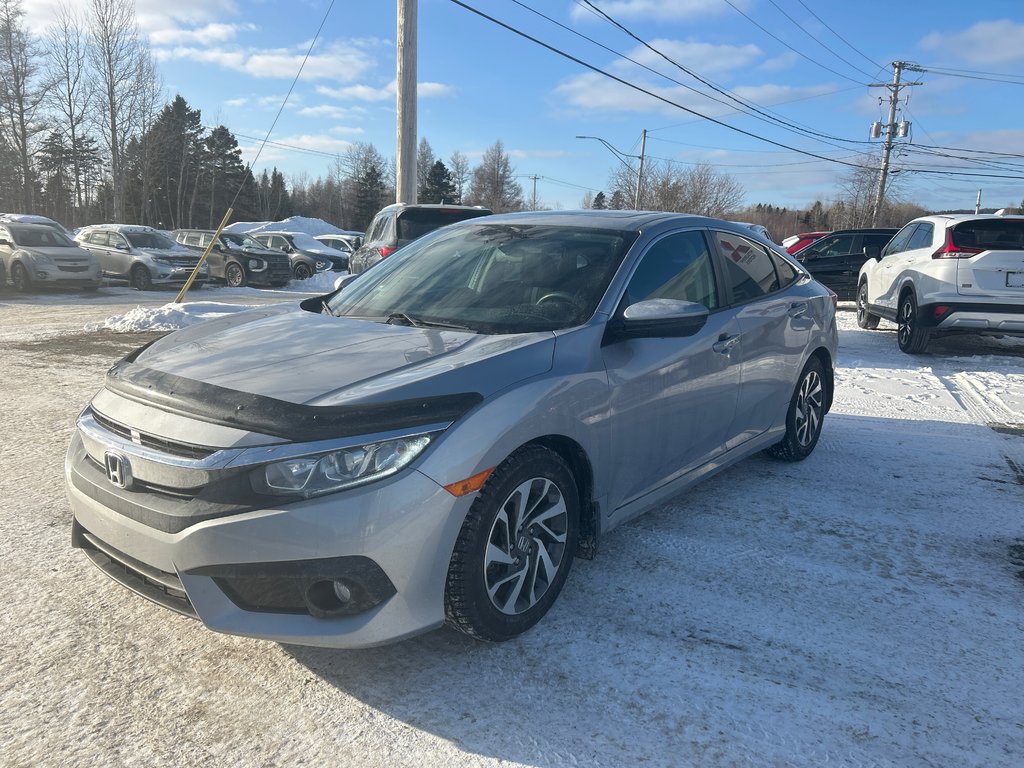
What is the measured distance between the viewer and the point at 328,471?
2.34 m

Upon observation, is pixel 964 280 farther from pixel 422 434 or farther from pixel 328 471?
pixel 328 471

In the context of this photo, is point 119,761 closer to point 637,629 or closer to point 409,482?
point 409,482

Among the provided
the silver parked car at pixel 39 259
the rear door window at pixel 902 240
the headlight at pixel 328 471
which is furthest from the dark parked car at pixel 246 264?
the headlight at pixel 328 471

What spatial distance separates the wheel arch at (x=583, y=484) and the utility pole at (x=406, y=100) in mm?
10950

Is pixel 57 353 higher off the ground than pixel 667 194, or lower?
lower

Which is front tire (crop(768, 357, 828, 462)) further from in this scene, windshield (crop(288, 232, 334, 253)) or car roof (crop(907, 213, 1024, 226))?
windshield (crop(288, 232, 334, 253))

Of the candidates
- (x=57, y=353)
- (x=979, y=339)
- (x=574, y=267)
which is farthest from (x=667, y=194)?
(x=574, y=267)

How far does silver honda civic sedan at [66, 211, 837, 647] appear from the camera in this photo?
2.34m

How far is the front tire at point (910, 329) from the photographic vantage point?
9781 mm

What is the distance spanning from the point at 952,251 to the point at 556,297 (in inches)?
315

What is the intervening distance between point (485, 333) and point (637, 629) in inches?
54.1

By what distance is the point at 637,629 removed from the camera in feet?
9.74

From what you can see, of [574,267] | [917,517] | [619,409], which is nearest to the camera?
[619,409]

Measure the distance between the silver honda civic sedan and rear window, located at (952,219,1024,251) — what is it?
6.80 metres
